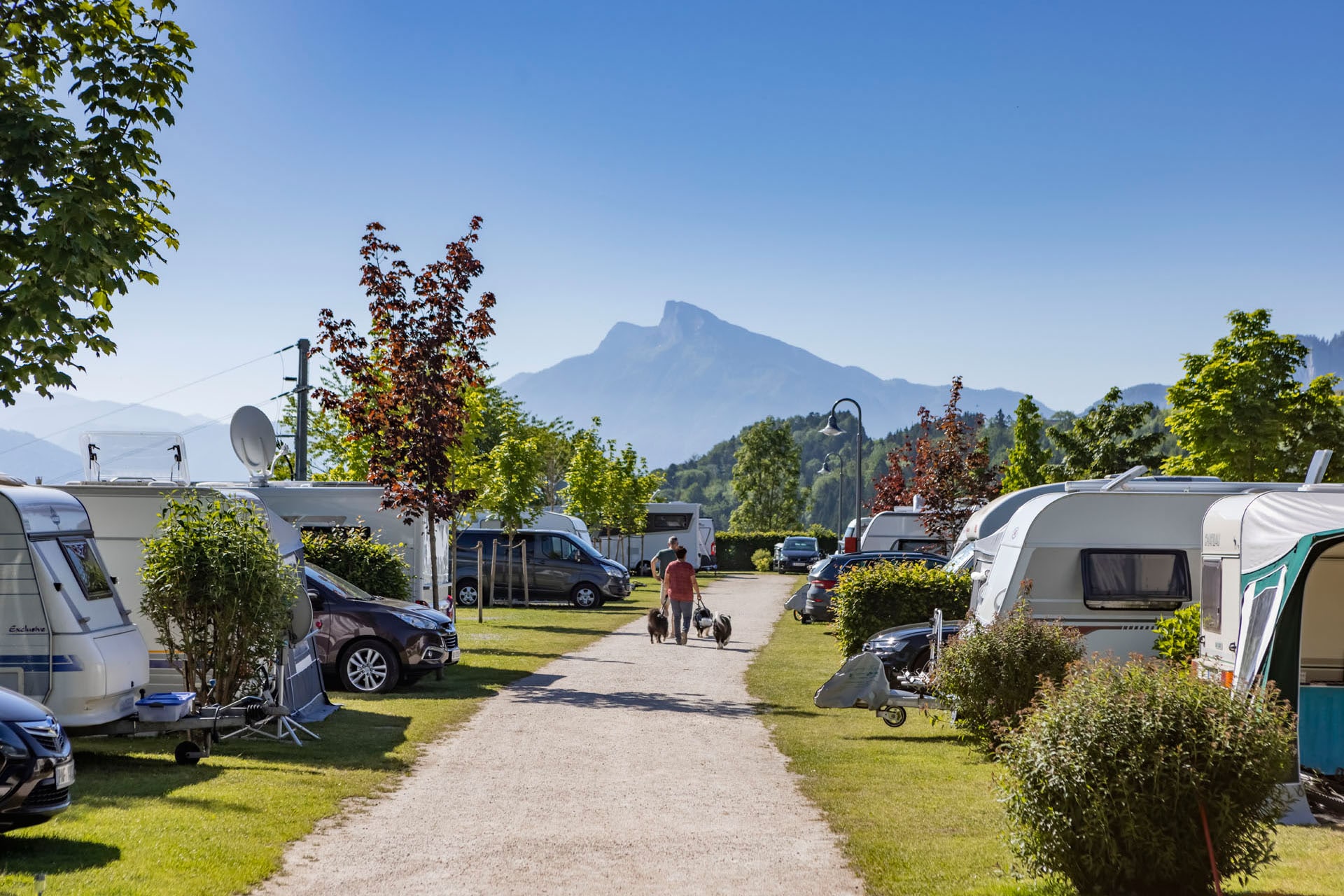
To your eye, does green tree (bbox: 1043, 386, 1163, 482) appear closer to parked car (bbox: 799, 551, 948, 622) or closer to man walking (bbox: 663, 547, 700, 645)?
parked car (bbox: 799, 551, 948, 622)

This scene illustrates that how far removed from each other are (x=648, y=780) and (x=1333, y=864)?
469 cm

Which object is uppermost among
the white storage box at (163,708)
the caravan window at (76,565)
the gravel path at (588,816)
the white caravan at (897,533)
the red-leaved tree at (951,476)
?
the red-leaved tree at (951,476)

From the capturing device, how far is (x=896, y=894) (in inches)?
253

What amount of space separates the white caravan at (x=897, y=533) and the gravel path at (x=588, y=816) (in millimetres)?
17789

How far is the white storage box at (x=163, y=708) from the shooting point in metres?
9.25

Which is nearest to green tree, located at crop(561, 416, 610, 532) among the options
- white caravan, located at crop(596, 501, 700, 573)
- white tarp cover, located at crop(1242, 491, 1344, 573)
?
white caravan, located at crop(596, 501, 700, 573)

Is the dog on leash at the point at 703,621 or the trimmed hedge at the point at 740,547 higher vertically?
the trimmed hedge at the point at 740,547

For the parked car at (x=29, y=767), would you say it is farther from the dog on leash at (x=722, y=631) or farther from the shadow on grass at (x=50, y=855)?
the dog on leash at (x=722, y=631)

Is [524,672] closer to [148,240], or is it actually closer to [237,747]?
Answer: [237,747]

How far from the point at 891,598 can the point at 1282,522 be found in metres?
8.66

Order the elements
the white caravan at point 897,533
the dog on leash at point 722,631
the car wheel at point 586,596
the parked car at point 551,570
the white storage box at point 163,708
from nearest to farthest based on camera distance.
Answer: the white storage box at point 163,708, the dog on leash at point 722,631, the white caravan at point 897,533, the parked car at point 551,570, the car wheel at point 586,596

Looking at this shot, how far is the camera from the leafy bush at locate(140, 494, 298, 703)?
34.3 ft

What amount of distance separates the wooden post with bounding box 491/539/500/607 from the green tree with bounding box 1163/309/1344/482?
17.8 m

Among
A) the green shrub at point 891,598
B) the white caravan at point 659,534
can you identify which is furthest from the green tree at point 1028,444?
the green shrub at point 891,598
